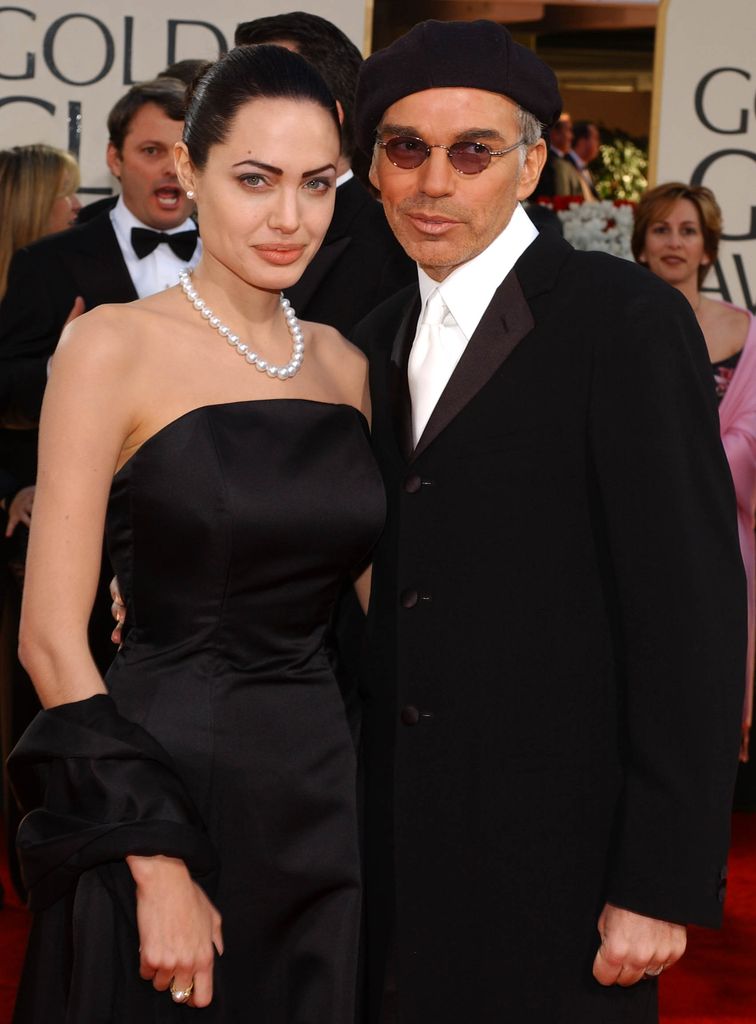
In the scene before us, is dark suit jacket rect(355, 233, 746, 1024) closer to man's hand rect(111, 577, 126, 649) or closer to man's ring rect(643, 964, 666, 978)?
man's ring rect(643, 964, 666, 978)

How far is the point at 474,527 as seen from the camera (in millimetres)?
1988

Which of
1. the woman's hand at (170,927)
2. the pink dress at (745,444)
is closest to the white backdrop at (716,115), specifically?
the pink dress at (745,444)

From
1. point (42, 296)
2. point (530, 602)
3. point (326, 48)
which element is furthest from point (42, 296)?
point (530, 602)

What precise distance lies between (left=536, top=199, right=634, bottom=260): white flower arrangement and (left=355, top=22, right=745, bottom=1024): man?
12.0ft

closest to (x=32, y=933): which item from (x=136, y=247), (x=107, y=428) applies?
(x=107, y=428)

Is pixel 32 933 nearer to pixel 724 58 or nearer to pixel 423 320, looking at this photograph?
pixel 423 320

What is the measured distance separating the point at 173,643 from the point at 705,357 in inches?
33.5

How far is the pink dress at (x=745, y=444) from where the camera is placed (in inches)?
202

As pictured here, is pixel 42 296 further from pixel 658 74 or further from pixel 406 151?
pixel 658 74

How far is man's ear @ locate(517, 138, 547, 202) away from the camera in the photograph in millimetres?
2127

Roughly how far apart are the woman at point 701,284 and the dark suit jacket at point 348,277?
8.45ft

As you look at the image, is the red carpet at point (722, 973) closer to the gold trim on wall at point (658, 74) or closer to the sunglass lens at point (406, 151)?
the sunglass lens at point (406, 151)

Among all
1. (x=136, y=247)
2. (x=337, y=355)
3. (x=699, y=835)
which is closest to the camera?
(x=699, y=835)

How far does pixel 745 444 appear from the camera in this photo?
203 inches
